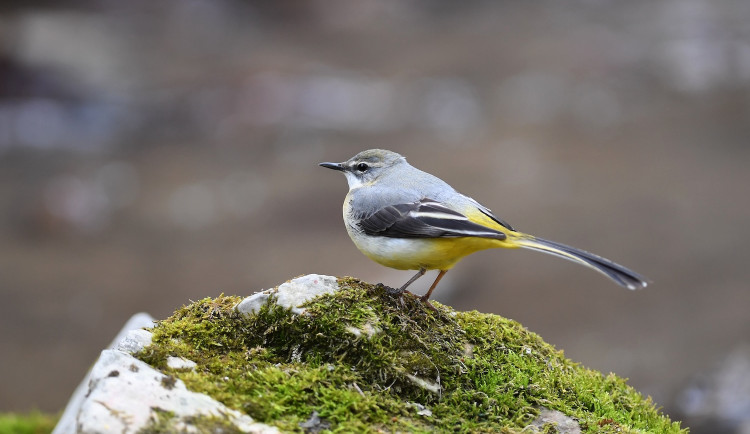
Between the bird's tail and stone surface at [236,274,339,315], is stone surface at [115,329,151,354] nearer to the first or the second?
stone surface at [236,274,339,315]

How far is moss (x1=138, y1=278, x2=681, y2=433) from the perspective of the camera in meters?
4.73

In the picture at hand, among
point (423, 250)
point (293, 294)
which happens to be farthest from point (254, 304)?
point (423, 250)

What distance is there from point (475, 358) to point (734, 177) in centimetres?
2339

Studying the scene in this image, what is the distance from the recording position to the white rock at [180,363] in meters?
4.82

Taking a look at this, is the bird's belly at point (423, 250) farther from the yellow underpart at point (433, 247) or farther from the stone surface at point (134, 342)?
the stone surface at point (134, 342)

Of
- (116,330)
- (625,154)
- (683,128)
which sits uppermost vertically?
(683,128)

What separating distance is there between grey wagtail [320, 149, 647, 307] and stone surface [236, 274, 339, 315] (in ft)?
2.44

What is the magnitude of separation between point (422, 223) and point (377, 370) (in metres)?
1.46

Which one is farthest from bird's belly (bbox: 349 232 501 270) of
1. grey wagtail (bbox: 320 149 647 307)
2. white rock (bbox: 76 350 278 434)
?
white rock (bbox: 76 350 278 434)

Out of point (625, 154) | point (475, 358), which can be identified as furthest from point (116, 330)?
point (625, 154)

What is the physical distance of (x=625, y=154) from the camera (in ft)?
91.9

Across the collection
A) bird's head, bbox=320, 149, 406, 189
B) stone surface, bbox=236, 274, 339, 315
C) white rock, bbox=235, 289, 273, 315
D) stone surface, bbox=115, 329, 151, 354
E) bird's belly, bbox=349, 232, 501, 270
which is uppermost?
bird's head, bbox=320, 149, 406, 189

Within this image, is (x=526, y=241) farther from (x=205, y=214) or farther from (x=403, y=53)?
(x=403, y=53)

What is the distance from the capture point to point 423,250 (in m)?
6.10
